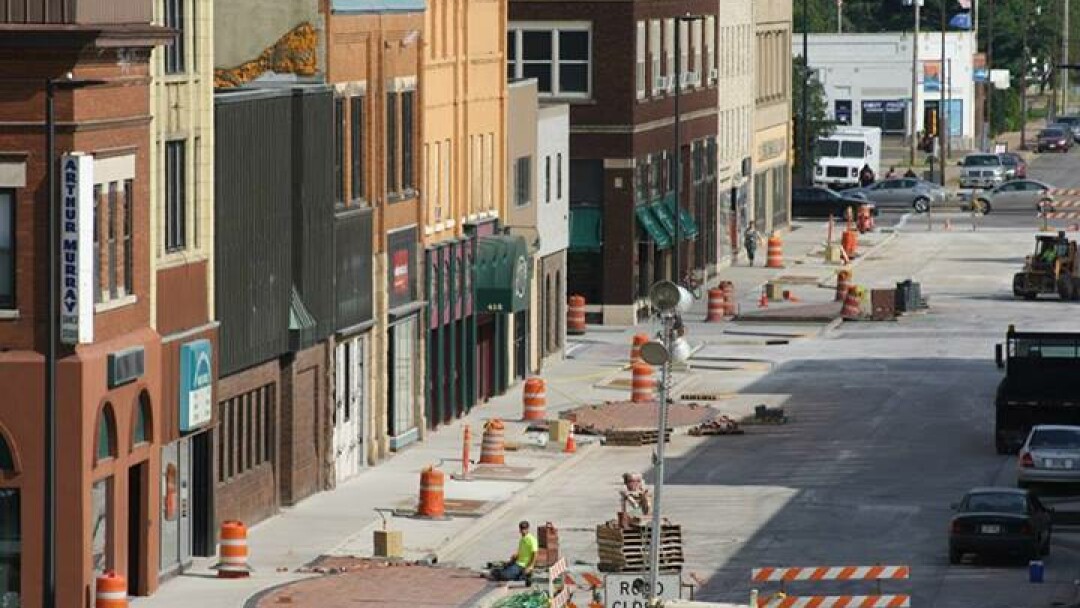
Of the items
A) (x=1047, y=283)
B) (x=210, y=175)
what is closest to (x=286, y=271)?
(x=210, y=175)

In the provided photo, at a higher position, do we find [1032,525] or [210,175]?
[210,175]

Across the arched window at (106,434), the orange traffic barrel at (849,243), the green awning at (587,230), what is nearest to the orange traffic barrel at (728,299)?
the green awning at (587,230)

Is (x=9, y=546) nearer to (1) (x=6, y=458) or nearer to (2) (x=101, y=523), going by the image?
(1) (x=6, y=458)

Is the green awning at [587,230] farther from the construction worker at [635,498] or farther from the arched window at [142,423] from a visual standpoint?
the arched window at [142,423]

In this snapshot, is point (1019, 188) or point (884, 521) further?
point (1019, 188)

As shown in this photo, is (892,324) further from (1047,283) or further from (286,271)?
(286,271)

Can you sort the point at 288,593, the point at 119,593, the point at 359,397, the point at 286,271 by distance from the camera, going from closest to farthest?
1. the point at 119,593
2. the point at 288,593
3. the point at 286,271
4. the point at 359,397

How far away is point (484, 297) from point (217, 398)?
23.8 m

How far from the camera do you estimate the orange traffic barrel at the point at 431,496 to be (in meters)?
60.1

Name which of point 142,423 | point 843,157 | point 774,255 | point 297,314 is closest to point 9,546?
point 142,423

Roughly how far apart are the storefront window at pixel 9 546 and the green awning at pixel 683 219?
58150 millimetres

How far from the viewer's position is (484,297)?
78.4 metres

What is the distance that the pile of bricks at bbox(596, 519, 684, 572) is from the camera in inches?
2047

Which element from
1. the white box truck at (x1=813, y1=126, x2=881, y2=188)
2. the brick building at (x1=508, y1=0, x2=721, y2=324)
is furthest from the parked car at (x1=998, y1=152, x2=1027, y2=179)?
the brick building at (x1=508, y1=0, x2=721, y2=324)
